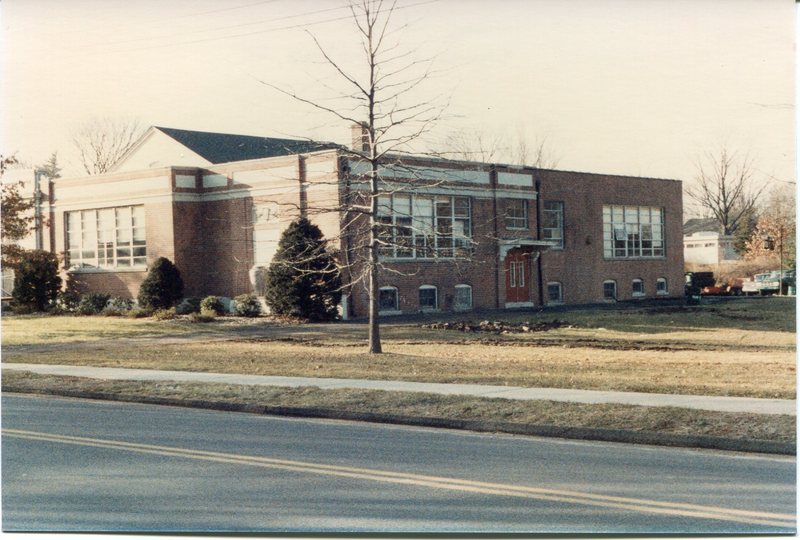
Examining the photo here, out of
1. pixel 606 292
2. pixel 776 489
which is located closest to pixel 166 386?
pixel 776 489

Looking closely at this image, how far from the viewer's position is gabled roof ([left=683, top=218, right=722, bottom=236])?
3494 inches

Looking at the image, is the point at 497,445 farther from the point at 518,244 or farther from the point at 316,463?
the point at 518,244

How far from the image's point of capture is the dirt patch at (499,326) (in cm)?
2936

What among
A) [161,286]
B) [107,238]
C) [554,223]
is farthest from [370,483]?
[554,223]

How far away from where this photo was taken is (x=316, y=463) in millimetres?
9625

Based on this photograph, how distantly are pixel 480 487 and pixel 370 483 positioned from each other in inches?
37.5

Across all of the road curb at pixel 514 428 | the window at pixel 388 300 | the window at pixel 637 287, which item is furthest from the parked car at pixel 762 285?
the road curb at pixel 514 428

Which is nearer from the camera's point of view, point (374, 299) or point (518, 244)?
point (374, 299)

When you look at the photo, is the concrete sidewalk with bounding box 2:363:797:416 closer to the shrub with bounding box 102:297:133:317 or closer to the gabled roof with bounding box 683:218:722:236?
the shrub with bounding box 102:297:133:317

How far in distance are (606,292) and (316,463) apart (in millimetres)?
37536

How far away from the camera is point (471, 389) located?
14.8 m

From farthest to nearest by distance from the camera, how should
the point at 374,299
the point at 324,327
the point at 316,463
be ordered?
the point at 324,327, the point at 374,299, the point at 316,463

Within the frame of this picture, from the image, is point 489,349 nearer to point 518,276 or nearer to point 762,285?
point 518,276

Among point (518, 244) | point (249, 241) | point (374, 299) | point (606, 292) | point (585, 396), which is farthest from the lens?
point (606, 292)
